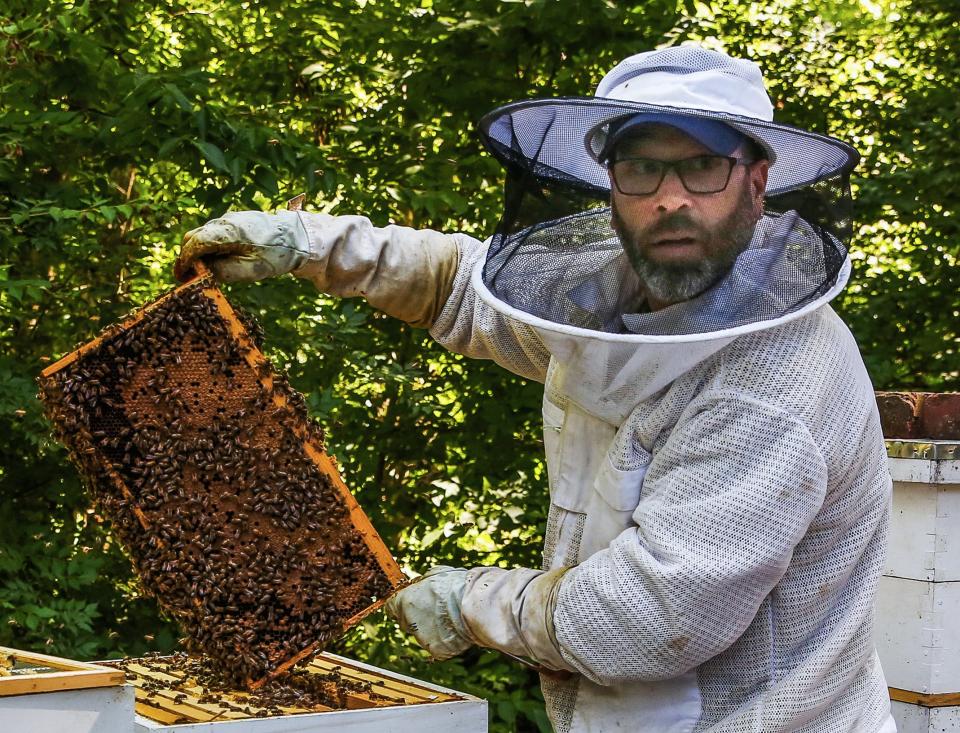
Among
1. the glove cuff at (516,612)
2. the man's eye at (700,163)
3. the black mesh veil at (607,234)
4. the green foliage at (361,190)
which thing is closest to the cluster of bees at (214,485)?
the glove cuff at (516,612)

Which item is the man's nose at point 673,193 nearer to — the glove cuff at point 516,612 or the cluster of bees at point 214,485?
the glove cuff at point 516,612

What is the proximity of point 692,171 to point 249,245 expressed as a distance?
1077mm

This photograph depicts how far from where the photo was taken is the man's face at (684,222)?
230cm

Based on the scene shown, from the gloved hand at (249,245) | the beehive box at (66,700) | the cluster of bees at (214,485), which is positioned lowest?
the beehive box at (66,700)

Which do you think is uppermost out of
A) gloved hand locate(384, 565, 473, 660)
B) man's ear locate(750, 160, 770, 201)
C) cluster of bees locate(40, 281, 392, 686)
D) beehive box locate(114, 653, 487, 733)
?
man's ear locate(750, 160, 770, 201)

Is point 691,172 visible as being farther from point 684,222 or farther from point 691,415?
point 691,415

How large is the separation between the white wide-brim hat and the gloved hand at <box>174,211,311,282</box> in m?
0.55

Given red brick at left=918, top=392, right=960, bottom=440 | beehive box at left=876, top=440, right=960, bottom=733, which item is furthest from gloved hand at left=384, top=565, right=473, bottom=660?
red brick at left=918, top=392, right=960, bottom=440

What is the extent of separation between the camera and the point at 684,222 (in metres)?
2.30

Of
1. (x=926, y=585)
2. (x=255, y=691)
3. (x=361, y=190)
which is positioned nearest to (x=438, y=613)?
(x=255, y=691)

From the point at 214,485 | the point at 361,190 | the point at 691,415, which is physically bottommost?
the point at 214,485

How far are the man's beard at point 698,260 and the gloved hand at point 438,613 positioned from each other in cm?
82

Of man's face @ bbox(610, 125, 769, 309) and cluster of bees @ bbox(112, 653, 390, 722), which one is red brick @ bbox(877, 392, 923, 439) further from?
cluster of bees @ bbox(112, 653, 390, 722)

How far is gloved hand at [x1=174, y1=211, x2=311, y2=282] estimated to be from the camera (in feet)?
9.03
